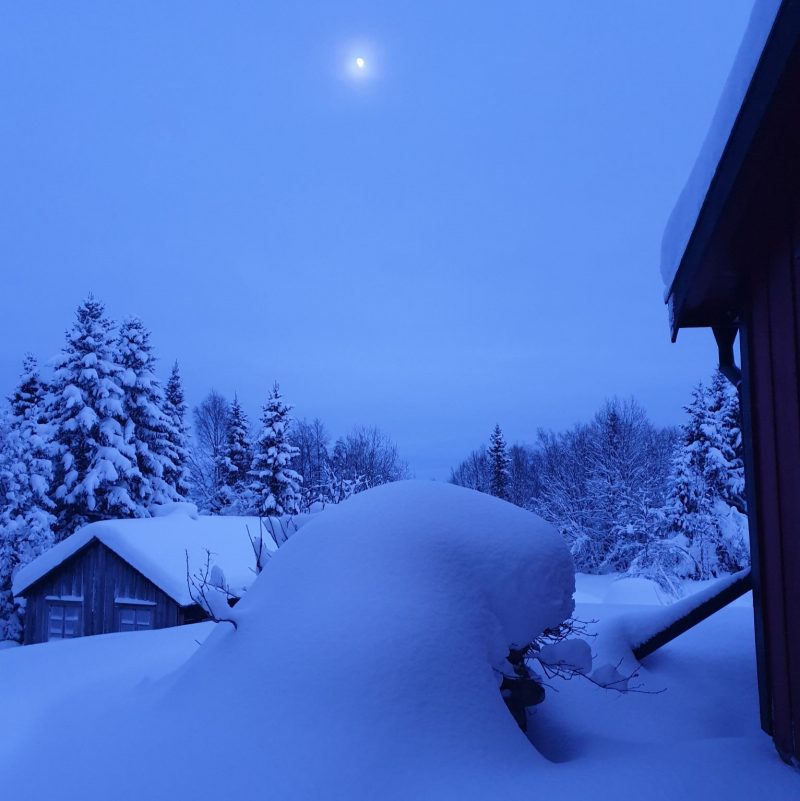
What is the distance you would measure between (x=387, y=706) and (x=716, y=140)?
9.53 ft

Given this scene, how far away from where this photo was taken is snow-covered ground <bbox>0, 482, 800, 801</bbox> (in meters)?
2.59

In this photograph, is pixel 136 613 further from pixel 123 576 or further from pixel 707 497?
pixel 707 497

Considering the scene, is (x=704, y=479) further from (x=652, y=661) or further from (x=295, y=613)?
(x=295, y=613)

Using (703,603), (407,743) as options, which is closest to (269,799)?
(407,743)

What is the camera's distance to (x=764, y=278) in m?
2.96

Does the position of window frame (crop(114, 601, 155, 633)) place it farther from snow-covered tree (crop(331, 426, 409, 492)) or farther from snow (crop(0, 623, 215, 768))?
snow-covered tree (crop(331, 426, 409, 492))

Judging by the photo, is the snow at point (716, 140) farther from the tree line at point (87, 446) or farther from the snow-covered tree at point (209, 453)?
the snow-covered tree at point (209, 453)

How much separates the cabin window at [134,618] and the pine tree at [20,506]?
21.2ft

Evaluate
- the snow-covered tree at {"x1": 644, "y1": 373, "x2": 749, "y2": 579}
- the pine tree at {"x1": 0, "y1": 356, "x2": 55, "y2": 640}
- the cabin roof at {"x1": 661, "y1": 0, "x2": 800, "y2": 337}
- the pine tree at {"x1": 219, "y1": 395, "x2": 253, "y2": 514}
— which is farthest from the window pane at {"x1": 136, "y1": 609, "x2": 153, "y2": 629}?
the snow-covered tree at {"x1": 644, "y1": 373, "x2": 749, "y2": 579}

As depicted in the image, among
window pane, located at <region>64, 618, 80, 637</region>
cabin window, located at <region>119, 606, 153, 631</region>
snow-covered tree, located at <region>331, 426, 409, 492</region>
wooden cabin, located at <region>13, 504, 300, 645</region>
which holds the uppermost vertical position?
snow-covered tree, located at <region>331, 426, 409, 492</region>

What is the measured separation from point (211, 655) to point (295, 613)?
604 mm

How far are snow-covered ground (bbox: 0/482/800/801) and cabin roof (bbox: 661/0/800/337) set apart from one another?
1874 millimetres

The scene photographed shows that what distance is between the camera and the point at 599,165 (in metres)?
158

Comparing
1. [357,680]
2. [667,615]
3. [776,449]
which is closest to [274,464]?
[667,615]
